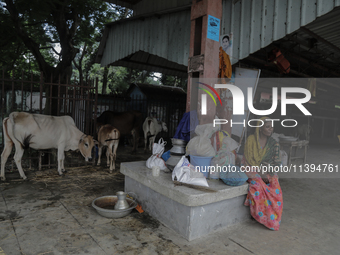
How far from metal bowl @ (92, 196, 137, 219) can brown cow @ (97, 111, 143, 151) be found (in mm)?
5605

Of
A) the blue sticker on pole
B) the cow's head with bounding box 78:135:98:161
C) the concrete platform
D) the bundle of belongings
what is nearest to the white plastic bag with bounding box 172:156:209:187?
the concrete platform

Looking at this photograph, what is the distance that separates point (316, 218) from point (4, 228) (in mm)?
4841

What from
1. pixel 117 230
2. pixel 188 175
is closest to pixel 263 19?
pixel 188 175

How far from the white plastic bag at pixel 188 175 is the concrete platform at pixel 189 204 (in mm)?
147

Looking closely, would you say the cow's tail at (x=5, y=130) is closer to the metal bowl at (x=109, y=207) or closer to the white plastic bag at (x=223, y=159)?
the metal bowl at (x=109, y=207)

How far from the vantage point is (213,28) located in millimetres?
4715

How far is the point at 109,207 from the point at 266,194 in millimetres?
2568

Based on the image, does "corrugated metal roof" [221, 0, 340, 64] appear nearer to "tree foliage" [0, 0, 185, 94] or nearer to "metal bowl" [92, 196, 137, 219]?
"metal bowl" [92, 196, 137, 219]

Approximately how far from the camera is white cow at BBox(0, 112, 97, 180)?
5660 millimetres

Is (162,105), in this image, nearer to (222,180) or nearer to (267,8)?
(267,8)

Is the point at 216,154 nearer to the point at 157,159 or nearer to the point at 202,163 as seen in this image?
the point at 202,163

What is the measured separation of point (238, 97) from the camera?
6.02 m

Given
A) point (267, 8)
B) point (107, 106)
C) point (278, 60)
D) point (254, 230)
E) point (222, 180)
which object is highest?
point (267, 8)

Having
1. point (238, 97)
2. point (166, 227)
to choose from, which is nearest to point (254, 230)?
point (166, 227)
